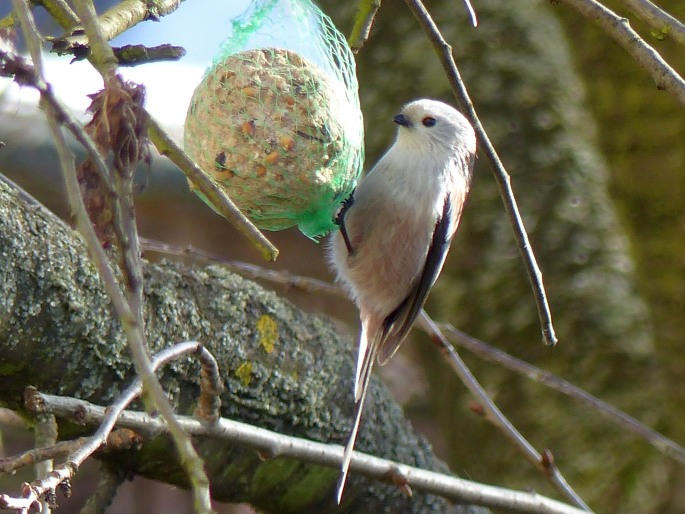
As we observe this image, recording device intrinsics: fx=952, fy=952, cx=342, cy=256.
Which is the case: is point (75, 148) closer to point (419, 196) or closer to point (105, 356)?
point (419, 196)

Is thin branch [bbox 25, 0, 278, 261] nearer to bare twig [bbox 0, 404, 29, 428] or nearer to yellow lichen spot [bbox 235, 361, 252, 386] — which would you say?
yellow lichen spot [bbox 235, 361, 252, 386]

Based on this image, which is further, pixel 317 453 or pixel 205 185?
pixel 317 453

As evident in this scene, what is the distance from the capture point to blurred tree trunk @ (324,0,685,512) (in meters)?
3.03

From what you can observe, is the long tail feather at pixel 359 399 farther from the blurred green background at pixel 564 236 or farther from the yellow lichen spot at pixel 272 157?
the blurred green background at pixel 564 236

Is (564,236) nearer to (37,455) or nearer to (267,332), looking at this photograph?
(267,332)

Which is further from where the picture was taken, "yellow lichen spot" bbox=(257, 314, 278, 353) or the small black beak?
the small black beak

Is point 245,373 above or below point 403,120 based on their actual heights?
below

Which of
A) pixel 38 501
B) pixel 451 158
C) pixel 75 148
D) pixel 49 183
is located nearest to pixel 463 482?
pixel 451 158

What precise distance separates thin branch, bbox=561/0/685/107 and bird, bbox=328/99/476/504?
874 mm

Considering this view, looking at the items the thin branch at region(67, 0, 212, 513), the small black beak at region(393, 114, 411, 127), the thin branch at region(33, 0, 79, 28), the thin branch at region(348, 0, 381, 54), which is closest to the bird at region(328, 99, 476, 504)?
the small black beak at region(393, 114, 411, 127)

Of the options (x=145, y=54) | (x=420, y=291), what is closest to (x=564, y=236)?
(x=420, y=291)

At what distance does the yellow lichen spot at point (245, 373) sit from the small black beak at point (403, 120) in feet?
2.38

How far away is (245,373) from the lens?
6.47 ft

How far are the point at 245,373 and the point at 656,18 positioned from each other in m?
1.07
